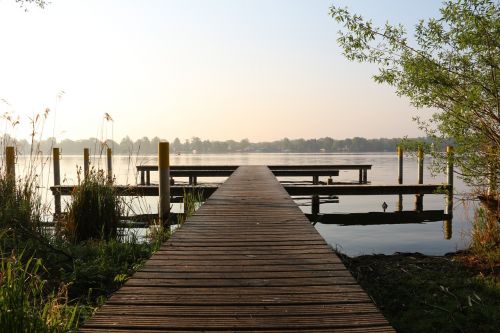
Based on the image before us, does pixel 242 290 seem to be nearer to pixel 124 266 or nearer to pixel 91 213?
pixel 124 266

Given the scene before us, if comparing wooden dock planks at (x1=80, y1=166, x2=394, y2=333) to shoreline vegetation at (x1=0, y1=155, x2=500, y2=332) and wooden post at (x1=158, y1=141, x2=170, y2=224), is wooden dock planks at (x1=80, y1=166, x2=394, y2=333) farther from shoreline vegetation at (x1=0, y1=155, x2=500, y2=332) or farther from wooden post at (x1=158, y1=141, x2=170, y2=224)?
wooden post at (x1=158, y1=141, x2=170, y2=224)

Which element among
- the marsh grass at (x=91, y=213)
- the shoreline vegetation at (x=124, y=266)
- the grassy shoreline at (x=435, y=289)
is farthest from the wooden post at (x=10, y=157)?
the grassy shoreline at (x=435, y=289)

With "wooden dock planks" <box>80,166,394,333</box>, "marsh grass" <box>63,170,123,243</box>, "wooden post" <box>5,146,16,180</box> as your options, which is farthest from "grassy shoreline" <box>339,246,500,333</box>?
"wooden post" <box>5,146,16,180</box>

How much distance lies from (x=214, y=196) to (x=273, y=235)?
3461 millimetres

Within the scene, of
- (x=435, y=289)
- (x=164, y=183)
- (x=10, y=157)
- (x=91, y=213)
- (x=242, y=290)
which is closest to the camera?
(x=242, y=290)

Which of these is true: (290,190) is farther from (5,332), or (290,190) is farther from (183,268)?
(5,332)

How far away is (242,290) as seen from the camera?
2.82 meters

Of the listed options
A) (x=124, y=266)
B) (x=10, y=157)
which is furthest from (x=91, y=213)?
(x=10, y=157)

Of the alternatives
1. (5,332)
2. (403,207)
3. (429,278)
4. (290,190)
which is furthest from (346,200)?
(5,332)

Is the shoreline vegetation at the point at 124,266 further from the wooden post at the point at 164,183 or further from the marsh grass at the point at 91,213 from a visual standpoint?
the wooden post at the point at 164,183

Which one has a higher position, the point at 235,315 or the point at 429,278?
the point at 235,315

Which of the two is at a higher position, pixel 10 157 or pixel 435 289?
pixel 10 157

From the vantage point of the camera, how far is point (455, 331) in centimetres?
430

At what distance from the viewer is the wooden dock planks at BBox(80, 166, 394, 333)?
229 cm
